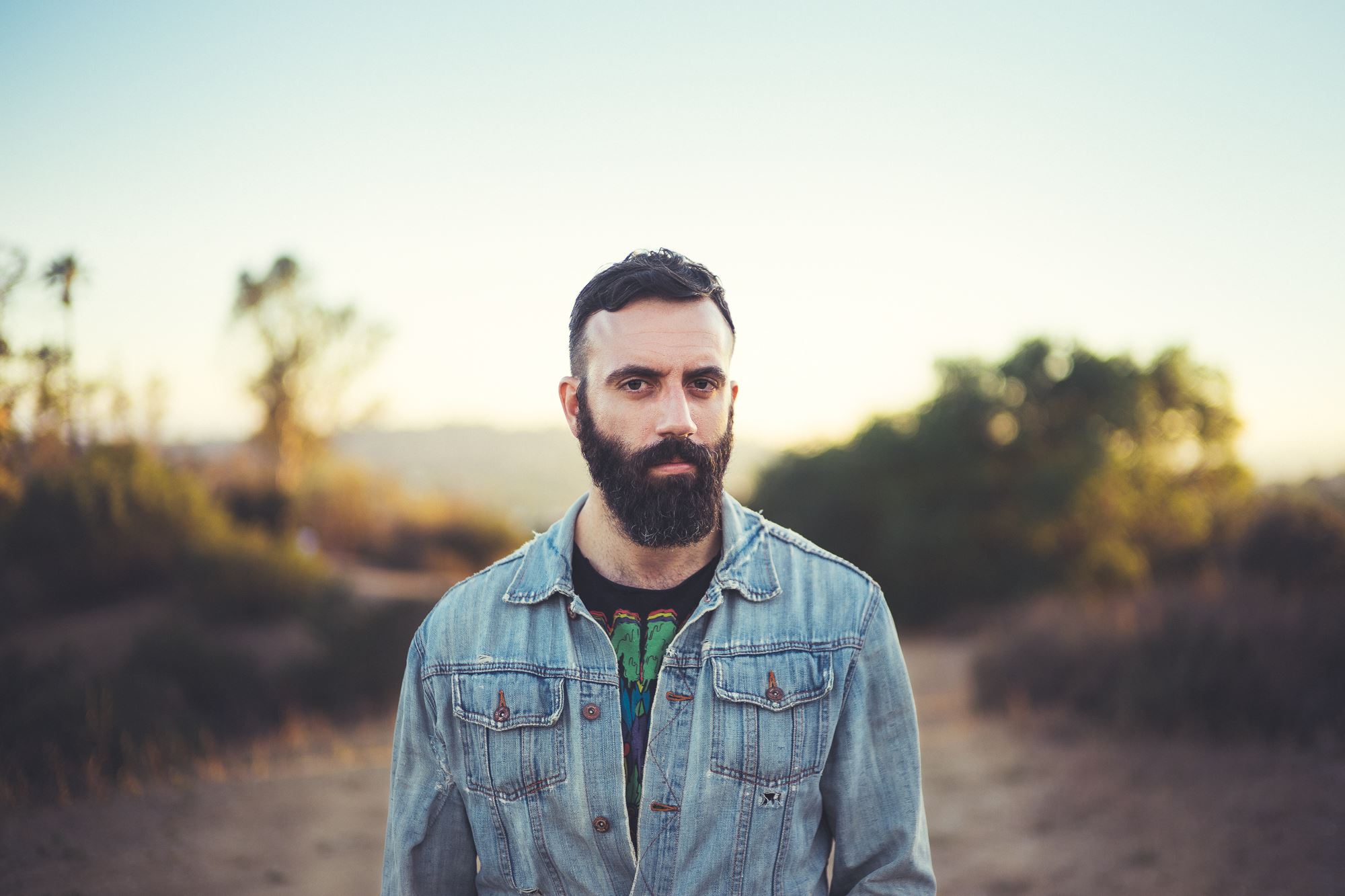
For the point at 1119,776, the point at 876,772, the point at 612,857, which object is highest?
the point at 876,772

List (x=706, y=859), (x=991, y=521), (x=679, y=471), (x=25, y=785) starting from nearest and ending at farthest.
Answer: (x=706, y=859)
(x=679, y=471)
(x=25, y=785)
(x=991, y=521)

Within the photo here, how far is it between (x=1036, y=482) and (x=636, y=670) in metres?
15.9

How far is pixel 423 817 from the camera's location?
6.68ft

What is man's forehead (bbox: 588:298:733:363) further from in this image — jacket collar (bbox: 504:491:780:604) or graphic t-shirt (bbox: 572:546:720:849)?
graphic t-shirt (bbox: 572:546:720:849)

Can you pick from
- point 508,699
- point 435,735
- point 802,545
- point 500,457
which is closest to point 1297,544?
point 802,545

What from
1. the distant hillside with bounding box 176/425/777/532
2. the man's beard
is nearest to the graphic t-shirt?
the man's beard

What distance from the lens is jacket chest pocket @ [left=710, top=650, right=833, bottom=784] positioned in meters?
1.94

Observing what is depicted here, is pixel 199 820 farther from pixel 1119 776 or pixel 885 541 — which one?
pixel 885 541

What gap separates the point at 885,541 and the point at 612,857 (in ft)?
54.4

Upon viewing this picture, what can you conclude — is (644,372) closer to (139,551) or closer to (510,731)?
(510,731)

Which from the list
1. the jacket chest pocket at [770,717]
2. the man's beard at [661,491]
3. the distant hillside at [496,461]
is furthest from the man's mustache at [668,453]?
the distant hillside at [496,461]

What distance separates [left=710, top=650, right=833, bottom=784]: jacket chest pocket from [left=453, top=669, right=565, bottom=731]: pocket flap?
16.4 inches

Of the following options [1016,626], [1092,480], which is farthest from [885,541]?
[1016,626]

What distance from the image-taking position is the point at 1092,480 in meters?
15.5
